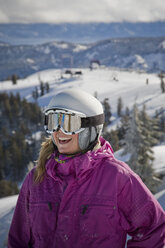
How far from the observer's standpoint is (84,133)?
9.84 feet

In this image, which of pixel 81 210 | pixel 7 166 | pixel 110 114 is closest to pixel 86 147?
pixel 81 210

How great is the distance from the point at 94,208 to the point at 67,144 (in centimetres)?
87

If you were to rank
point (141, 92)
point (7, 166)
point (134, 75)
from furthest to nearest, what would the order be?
1. point (134, 75)
2. point (141, 92)
3. point (7, 166)

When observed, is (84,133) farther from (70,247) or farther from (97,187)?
(70,247)

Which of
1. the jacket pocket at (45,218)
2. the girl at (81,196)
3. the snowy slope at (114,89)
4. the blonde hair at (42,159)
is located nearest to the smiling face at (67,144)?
the girl at (81,196)

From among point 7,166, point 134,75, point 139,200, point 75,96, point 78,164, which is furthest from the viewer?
point 134,75

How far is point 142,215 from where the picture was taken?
103 inches

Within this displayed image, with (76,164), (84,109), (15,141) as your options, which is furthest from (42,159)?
(15,141)

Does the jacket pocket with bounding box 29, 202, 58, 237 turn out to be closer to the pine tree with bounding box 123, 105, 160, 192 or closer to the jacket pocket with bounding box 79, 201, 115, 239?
the jacket pocket with bounding box 79, 201, 115, 239

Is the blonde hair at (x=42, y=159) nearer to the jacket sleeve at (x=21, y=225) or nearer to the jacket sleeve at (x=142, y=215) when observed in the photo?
the jacket sleeve at (x=21, y=225)

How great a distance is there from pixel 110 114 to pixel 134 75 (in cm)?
7882

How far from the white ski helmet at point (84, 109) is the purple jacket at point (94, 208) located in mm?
198

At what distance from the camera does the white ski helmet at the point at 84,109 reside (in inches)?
118

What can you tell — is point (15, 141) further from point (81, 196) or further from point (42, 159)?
point (81, 196)
